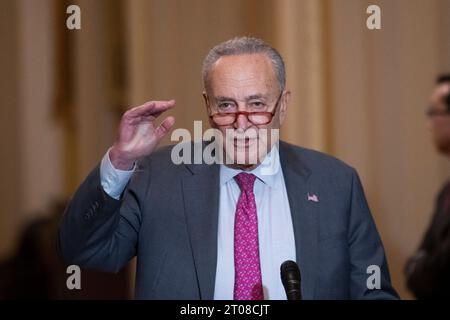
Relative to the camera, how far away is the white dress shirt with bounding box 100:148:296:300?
147 centimetres

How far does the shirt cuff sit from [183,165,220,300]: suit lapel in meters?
0.16

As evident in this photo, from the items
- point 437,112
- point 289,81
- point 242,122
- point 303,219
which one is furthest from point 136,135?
point 289,81

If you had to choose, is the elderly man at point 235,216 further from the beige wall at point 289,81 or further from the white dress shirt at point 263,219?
the beige wall at point 289,81

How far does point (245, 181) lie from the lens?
1.58 metres

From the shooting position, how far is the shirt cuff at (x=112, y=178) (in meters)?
1.45

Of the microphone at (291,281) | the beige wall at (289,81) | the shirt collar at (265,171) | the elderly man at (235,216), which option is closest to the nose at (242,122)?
the elderly man at (235,216)

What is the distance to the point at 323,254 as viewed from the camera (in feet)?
5.05

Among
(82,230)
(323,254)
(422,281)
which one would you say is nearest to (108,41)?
(82,230)

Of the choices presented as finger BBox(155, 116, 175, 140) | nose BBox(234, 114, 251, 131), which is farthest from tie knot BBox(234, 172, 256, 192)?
finger BBox(155, 116, 175, 140)

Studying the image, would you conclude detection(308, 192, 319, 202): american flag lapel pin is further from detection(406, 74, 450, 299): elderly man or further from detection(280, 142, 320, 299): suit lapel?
detection(406, 74, 450, 299): elderly man

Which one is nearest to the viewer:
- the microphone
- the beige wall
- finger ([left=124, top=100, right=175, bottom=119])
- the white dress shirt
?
the microphone

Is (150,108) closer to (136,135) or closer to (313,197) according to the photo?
(136,135)
